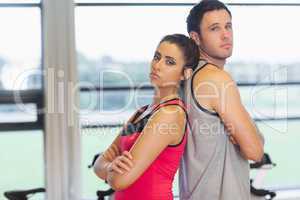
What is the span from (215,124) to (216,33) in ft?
0.92

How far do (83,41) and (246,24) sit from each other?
1.19 m

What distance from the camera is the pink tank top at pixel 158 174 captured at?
119 centimetres

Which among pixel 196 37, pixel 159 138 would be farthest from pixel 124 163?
pixel 196 37

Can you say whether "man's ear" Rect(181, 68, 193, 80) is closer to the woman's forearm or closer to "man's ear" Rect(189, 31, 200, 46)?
"man's ear" Rect(189, 31, 200, 46)

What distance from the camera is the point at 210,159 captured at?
47.9 inches

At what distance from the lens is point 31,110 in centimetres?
268

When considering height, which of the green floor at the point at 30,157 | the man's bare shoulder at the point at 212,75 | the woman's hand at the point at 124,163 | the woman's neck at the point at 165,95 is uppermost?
the man's bare shoulder at the point at 212,75

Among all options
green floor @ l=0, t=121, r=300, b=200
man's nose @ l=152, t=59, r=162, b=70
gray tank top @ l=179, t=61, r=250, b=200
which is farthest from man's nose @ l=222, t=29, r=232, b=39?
green floor @ l=0, t=121, r=300, b=200

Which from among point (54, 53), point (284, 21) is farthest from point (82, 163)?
point (284, 21)

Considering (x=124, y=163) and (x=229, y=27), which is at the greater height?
(x=229, y=27)

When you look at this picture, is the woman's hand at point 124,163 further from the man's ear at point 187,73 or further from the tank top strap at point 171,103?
the man's ear at point 187,73

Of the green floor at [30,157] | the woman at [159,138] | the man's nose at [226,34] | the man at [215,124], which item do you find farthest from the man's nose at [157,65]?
the green floor at [30,157]

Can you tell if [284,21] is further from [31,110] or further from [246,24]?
[31,110]

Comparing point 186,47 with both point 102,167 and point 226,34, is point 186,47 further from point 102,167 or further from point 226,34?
point 102,167
